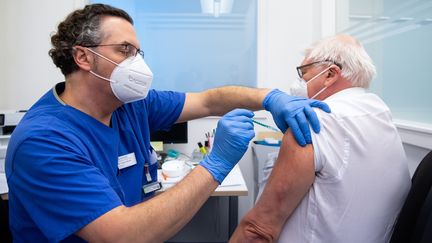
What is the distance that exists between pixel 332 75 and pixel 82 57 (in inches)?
34.3

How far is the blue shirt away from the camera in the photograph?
661mm

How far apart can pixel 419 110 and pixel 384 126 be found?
2.22 feet

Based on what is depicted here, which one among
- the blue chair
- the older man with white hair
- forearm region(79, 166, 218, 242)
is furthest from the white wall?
the blue chair

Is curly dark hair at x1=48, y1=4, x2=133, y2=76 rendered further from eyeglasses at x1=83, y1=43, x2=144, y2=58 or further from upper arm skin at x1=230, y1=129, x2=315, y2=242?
upper arm skin at x1=230, y1=129, x2=315, y2=242

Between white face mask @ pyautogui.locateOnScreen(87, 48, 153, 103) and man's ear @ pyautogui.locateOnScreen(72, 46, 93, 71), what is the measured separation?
0.08ft

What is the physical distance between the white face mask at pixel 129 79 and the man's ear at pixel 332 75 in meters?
0.66

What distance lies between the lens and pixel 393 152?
84cm

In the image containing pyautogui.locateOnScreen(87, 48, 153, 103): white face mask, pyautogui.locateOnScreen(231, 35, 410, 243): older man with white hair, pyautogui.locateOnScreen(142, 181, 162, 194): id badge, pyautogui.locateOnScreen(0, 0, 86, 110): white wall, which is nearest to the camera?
pyautogui.locateOnScreen(231, 35, 410, 243): older man with white hair

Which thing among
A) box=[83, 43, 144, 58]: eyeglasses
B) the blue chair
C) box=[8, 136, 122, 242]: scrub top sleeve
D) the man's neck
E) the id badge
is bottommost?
the id badge

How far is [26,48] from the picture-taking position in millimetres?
2299

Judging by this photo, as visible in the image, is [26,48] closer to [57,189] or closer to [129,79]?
[129,79]

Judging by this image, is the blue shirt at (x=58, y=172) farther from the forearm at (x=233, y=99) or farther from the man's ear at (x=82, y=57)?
the forearm at (x=233, y=99)

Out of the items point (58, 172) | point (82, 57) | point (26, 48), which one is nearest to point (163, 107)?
point (82, 57)

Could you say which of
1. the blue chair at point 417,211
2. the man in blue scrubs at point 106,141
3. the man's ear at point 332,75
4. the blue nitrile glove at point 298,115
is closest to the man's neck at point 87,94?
the man in blue scrubs at point 106,141
